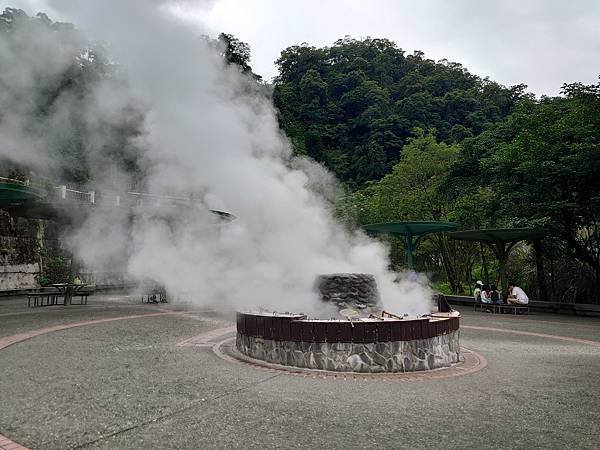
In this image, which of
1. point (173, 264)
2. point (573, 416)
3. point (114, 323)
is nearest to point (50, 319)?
point (114, 323)

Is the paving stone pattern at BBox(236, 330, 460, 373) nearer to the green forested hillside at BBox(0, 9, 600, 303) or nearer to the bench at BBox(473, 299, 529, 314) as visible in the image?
the green forested hillside at BBox(0, 9, 600, 303)

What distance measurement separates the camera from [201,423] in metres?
4.02

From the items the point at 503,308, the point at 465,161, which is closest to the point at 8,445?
the point at 503,308

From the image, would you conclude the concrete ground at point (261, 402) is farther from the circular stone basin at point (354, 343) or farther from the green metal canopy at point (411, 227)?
the green metal canopy at point (411, 227)

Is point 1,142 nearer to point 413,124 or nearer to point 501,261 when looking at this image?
point 501,261

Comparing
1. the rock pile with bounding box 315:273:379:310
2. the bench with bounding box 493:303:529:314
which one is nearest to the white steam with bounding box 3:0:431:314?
the rock pile with bounding box 315:273:379:310

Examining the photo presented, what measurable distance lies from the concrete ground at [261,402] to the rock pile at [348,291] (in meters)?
2.13

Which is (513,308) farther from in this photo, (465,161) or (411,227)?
(465,161)

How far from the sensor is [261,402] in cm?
470

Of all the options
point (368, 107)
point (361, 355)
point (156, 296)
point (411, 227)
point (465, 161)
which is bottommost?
point (361, 355)

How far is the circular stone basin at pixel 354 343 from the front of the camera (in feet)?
20.6

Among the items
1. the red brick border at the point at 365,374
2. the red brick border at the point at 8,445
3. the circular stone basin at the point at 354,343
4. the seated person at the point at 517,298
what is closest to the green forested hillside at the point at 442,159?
the seated person at the point at 517,298

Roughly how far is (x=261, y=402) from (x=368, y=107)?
42.3 metres

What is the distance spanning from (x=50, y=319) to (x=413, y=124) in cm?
→ 3606
